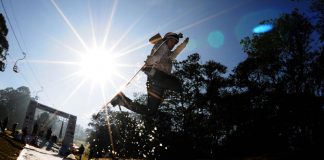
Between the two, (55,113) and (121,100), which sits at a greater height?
(55,113)

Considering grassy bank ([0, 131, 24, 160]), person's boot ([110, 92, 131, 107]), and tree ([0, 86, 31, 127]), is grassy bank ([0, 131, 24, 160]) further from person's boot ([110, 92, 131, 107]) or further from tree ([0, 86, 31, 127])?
tree ([0, 86, 31, 127])

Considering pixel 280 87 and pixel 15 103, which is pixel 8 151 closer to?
pixel 280 87

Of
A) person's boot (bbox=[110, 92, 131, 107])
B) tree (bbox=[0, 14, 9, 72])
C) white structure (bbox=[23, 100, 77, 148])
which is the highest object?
tree (bbox=[0, 14, 9, 72])

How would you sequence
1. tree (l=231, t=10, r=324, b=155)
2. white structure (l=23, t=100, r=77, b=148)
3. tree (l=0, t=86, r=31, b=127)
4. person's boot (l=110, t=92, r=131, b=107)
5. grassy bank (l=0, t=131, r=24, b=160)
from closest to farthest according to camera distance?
person's boot (l=110, t=92, r=131, b=107) → grassy bank (l=0, t=131, r=24, b=160) → tree (l=231, t=10, r=324, b=155) → white structure (l=23, t=100, r=77, b=148) → tree (l=0, t=86, r=31, b=127)

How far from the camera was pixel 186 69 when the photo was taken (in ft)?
120

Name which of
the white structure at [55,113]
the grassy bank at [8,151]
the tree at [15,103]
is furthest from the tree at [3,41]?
the tree at [15,103]

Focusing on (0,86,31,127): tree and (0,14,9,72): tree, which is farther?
(0,86,31,127): tree

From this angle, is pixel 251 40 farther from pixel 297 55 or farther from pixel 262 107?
pixel 262 107

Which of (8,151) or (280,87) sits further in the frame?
(280,87)

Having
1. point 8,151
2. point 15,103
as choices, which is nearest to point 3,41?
point 8,151

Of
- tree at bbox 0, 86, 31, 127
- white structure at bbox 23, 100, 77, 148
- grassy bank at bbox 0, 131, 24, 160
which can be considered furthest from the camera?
tree at bbox 0, 86, 31, 127

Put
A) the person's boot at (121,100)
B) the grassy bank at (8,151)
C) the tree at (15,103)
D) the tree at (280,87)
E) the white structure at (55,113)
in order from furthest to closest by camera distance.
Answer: the tree at (15,103), the white structure at (55,113), the tree at (280,87), the grassy bank at (8,151), the person's boot at (121,100)

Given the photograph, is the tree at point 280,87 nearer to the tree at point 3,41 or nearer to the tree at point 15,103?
the tree at point 3,41

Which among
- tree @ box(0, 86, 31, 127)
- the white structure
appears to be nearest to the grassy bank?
the white structure
